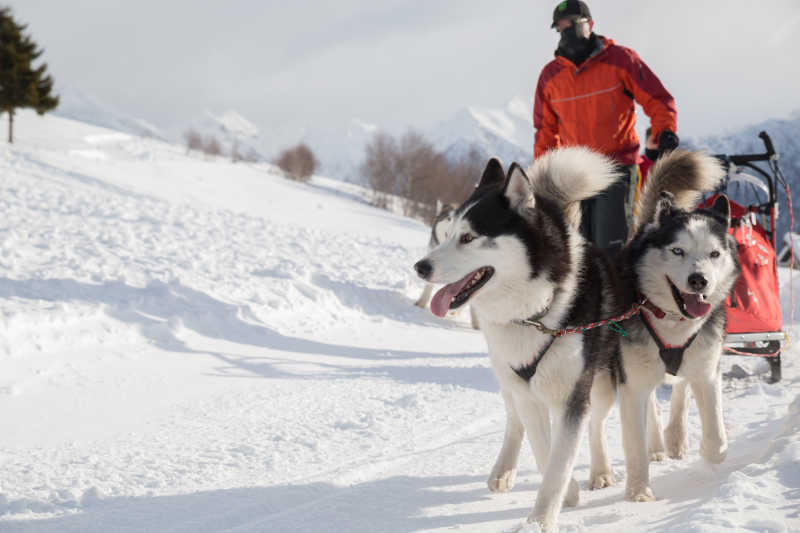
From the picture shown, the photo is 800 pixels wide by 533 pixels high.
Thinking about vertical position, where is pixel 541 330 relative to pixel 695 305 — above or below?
below

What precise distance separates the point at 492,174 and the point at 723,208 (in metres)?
1.15

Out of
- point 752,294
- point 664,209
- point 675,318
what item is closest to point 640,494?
point 675,318

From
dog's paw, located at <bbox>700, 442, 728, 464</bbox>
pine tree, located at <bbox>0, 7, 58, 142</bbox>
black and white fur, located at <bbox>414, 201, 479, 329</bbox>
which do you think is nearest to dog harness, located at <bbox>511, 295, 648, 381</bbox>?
dog's paw, located at <bbox>700, 442, 728, 464</bbox>

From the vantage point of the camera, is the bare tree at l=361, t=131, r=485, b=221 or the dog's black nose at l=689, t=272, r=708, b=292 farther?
the bare tree at l=361, t=131, r=485, b=221

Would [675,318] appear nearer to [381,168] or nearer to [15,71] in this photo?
[15,71]

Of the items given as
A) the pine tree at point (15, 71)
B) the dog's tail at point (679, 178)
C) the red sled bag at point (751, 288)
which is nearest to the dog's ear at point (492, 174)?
the dog's tail at point (679, 178)

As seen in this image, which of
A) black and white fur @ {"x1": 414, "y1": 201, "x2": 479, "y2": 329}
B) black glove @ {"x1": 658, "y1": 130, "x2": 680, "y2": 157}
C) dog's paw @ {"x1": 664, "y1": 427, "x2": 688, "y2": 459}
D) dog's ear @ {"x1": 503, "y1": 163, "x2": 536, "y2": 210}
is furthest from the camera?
black and white fur @ {"x1": 414, "y1": 201, "x2": 479, "y2": 329}

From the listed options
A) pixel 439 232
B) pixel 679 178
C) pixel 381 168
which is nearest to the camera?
pixel 679 178

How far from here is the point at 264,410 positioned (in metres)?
3.37

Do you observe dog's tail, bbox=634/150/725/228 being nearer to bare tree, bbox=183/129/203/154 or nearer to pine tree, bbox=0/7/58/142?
pine tree, bbox=0/7/58/142

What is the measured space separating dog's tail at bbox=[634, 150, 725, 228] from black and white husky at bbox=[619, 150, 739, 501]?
0.58 ft

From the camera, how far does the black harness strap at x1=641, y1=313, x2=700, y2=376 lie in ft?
7.70

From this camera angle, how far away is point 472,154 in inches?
1858

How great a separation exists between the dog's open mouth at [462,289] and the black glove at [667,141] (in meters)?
1.67
